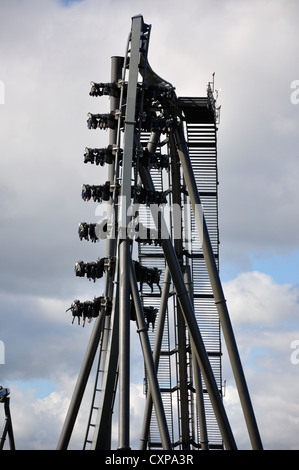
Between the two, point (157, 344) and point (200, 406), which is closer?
point (157, 344)

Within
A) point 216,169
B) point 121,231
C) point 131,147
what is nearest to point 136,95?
point 131,147

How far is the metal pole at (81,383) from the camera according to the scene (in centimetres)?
4294

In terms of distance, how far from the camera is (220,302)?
4741cm

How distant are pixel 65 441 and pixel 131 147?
12.8 m

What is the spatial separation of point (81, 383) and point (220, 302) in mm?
8203

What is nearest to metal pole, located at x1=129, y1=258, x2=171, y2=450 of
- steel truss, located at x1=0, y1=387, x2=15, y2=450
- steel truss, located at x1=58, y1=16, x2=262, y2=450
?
steel truss, located at x1=58, y1=16, x2=262, y2=450

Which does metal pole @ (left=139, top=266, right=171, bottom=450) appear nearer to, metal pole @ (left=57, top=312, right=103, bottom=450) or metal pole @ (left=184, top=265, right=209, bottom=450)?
metal pole @ (left=184, top=265, right=209, bottom=450)

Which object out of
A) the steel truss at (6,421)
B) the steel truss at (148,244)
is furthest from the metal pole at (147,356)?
the steel truss at (6,421)

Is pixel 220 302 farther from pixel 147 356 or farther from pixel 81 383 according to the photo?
pixel 81 383

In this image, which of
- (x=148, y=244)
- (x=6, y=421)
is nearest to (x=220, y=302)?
(x=148, y=244)

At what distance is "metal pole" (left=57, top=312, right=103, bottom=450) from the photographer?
141 feet

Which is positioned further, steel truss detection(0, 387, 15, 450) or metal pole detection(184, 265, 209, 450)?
steel truss detection(0, 387, 15, 450)

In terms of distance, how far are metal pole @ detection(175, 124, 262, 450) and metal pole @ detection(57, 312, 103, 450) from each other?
→ 6.76 meters
